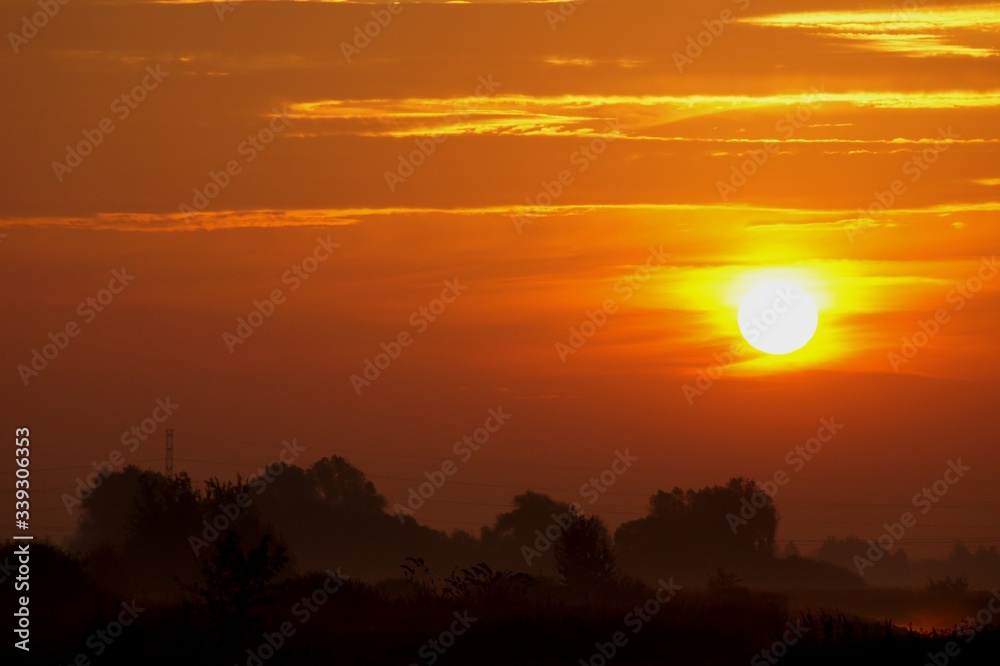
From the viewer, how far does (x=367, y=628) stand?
116 ft

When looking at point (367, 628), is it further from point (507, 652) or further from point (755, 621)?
point (755, 621)

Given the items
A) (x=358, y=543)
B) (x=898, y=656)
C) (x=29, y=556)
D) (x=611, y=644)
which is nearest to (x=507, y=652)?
(x=611, y=644)

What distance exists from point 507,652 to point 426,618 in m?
5.14

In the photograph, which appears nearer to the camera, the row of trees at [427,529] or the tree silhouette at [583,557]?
the tree silhouette at [583,557]
